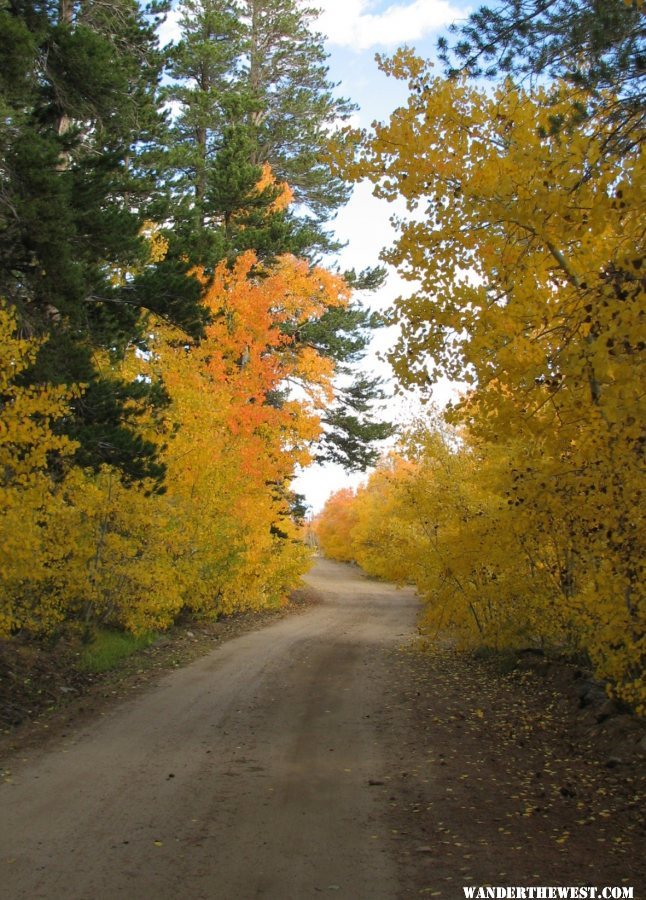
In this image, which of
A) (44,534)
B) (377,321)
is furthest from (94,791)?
(377,321)

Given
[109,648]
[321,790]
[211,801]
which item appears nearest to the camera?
[211,801]

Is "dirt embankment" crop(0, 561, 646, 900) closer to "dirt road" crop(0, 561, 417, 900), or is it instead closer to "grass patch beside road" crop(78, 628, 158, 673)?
"dirt road" crop(0, 561, 417, 900)

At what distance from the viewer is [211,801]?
17.7ft

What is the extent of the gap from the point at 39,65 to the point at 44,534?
634 centimetres

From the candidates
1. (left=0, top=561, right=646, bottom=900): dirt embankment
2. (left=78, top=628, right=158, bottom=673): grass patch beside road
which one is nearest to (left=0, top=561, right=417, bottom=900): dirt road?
(left=0, top=561, right=646, bottom=900): dirt embankment

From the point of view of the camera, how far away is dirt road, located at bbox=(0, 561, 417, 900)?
4.09m

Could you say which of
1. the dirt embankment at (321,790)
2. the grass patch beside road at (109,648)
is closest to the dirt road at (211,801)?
the dirt embankment at (321,790)

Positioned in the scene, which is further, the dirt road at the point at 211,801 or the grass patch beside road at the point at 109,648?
the grass patch beside road at the point at 109,648

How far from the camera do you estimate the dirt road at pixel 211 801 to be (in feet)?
13.4

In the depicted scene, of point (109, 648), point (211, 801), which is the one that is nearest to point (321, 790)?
point (211, 801)

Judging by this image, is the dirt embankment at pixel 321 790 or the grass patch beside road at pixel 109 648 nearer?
the dirt embankment at pixel 321 790

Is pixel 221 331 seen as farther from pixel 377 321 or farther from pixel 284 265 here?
pixel 377 321

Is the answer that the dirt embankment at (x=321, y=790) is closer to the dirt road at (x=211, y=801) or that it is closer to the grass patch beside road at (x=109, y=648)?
the dirt road at (x=211, y=801)

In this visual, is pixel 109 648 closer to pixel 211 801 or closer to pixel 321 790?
pixel 211 801
